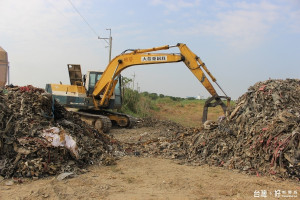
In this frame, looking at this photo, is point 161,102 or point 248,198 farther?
point 161,102

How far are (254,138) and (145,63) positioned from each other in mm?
5567

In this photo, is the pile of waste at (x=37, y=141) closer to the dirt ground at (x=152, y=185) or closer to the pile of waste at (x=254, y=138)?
the dirt ground at (x=152, y=185)

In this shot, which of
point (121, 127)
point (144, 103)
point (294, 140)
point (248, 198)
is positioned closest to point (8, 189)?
point (248, 198)

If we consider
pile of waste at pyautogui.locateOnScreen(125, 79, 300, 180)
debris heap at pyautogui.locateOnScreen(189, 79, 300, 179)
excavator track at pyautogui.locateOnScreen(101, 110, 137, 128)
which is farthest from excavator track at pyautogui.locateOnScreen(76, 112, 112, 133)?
debris heap at pyautogui.locateOnScreen(189, 79, 300, 179)

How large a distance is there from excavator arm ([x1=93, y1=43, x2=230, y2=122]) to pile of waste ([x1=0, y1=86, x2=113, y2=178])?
401 cm

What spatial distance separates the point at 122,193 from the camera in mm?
4395

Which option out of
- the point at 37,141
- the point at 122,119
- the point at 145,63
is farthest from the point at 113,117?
the point at 37,141

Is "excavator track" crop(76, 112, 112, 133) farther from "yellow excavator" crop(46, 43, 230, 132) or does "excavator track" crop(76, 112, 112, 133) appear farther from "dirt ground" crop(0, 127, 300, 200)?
"dirt ground" crop(0, 127, 300, 200)

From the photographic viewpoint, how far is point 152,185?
482cm

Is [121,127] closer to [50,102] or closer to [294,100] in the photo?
[50,102]

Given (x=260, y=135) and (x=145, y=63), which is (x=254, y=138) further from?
(x=145, y=63)

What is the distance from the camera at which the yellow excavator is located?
33.8ft

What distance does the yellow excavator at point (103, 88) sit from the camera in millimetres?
10302

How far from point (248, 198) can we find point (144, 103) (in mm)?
16789
